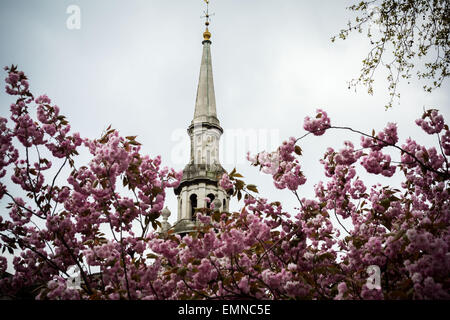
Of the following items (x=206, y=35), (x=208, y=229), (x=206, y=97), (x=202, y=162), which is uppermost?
(x=206, y=35)

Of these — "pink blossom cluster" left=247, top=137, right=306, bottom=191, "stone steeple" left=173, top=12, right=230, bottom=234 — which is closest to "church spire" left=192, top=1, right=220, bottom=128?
"stone steeple" left=173, top=12, right=230, bottom=234

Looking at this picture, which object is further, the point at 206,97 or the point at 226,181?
the point at 206,97

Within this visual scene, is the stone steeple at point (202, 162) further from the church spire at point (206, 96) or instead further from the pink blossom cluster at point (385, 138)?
the pink blossom cluster at point (385, 138)

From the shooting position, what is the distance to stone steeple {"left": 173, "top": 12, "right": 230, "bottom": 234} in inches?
941

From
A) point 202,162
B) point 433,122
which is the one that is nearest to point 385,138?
point 433,122

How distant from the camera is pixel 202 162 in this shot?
2530 centimetres

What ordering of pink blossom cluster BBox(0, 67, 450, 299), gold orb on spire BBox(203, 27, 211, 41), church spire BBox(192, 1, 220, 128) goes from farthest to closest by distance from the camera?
gold orb on spire BBox(203, 27, 211, 41) → church spire BBox(192, 1, 220, 128) → pink blossom cluster BBox(0, 67, 450, 299)

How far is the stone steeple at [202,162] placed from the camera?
23.9m

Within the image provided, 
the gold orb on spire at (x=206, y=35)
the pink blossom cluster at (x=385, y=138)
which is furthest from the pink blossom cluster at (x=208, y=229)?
the gold orb on spire at (x=206, y=35)

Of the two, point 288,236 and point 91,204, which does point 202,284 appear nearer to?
point 288,236

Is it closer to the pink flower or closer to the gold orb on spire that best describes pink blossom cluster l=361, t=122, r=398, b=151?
the pink flower

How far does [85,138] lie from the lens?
15.4 ft

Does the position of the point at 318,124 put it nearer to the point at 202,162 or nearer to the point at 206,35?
the point at 202,162

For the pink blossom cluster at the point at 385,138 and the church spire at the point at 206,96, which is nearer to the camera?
the pink blossom cluster at the point at 385,138
